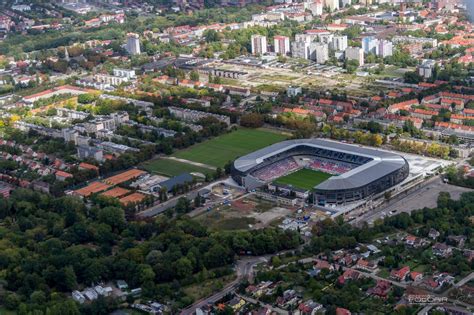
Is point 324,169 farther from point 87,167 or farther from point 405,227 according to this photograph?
point 87,167

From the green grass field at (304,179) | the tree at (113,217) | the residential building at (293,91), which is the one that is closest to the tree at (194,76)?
the residential building at (293,91)

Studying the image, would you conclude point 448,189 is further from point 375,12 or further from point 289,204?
point 375,12

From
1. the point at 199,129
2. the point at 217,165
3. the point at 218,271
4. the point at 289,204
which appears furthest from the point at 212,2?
the point at 218,271

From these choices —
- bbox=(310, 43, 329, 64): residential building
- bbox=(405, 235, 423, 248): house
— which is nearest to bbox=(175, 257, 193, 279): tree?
bbox=(405, 235, 423, 248): house

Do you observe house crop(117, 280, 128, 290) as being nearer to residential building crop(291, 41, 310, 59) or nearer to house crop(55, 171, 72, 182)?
house crop(55, 171, 72, 182)

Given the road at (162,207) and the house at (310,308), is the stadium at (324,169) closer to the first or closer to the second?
the road at (162,207)

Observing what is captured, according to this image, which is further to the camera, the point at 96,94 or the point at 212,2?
the point at 212,2

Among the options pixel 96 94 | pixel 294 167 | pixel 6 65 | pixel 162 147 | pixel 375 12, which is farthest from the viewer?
pixel 375 12
